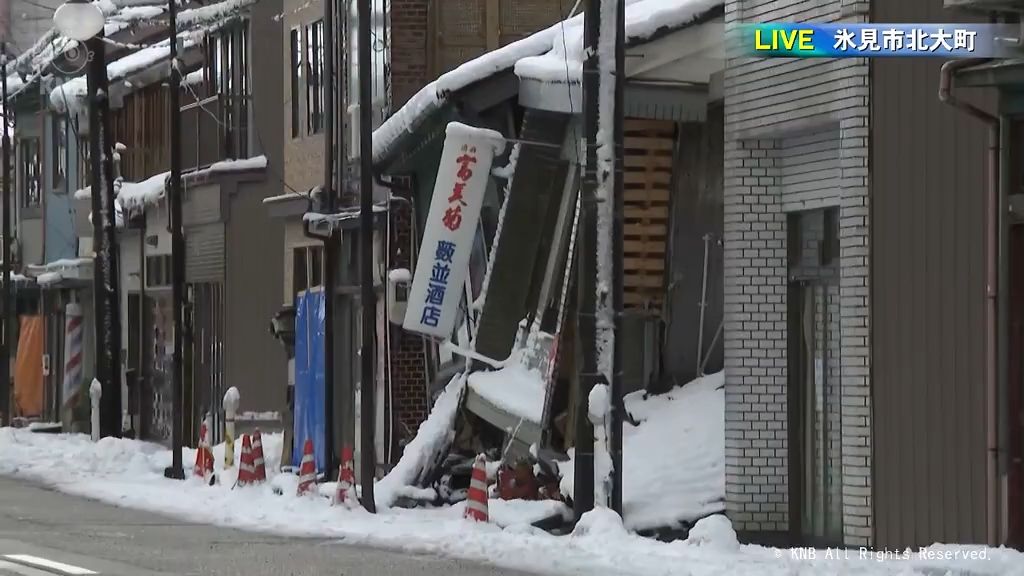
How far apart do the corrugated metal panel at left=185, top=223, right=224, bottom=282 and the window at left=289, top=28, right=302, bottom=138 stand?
12.6 feet

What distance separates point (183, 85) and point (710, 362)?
Result: 1890 centimetres

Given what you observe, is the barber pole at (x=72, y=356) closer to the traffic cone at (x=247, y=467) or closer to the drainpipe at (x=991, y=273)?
the traffic cone at (x=247, y=467)

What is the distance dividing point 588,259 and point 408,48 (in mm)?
9652

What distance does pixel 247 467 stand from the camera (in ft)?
82.8

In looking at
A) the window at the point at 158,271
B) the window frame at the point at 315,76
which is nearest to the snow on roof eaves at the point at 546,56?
the window frame at the point at 315,76

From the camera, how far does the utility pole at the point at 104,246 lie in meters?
33.7

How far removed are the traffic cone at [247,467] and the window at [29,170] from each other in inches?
1026

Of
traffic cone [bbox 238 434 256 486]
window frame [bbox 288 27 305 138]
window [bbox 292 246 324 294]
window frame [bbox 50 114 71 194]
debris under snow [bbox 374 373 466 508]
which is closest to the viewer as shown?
debris under snow [bbox 374 373 466 508]

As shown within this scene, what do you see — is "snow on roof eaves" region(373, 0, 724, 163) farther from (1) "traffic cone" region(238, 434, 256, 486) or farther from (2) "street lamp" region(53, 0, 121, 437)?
(2) "street lamp" region(53, 0, 121, 437)

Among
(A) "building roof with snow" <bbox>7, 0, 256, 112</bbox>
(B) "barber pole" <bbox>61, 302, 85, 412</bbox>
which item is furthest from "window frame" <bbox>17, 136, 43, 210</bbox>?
(B) "barber pole" <bbox>61, 302, 85, 412</bbox>

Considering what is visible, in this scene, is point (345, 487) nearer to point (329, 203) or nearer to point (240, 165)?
point (329, 203)

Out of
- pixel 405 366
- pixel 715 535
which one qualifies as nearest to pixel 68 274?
pixel 405 366

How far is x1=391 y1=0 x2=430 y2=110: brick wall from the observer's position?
90.7ft

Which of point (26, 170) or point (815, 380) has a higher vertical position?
point (26, 170)
